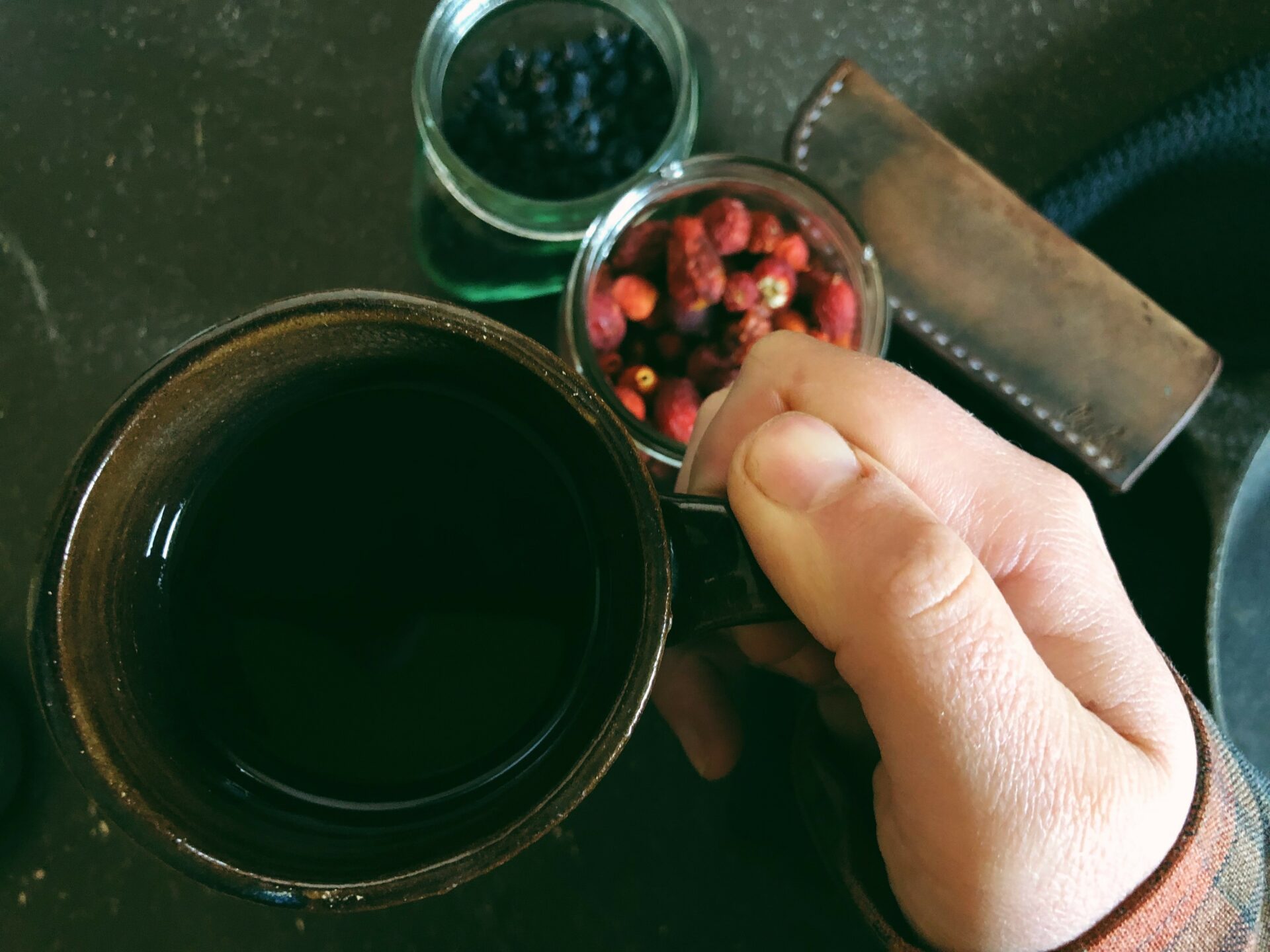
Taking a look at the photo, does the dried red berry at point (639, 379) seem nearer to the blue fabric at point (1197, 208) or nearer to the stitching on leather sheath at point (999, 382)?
the stitching on leather sheath at point (999, 382)

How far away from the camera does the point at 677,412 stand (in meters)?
0.60

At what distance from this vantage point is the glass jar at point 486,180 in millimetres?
615

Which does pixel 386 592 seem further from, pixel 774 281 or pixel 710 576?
pixel 774 281

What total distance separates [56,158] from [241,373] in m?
0.46

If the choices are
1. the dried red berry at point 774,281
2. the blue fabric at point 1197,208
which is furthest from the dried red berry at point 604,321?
the blue fabric at point 1197,208

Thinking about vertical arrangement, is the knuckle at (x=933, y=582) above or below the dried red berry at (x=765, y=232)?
above

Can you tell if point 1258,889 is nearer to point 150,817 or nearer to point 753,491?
point 753,491

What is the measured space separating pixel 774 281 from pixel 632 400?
13cm

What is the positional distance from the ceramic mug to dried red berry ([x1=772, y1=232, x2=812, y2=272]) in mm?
285

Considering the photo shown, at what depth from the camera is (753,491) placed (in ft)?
1.37

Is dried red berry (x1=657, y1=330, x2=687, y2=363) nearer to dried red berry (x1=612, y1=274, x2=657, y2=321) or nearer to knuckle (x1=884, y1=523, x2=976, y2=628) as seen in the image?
dried red berry (x1=612, y1=274, x2=657, y2=321)

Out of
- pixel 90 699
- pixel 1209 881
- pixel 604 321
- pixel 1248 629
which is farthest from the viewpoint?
pixel 1248 629

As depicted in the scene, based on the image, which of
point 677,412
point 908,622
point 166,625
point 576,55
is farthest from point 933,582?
point 576,55

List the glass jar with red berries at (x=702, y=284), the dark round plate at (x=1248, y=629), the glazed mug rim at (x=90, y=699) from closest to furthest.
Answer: the glazed mug rim at (x=90, y=699)
the glass jar with red berries at (x=702, y=284)
the dark round plate at (x=1248, y=629)
